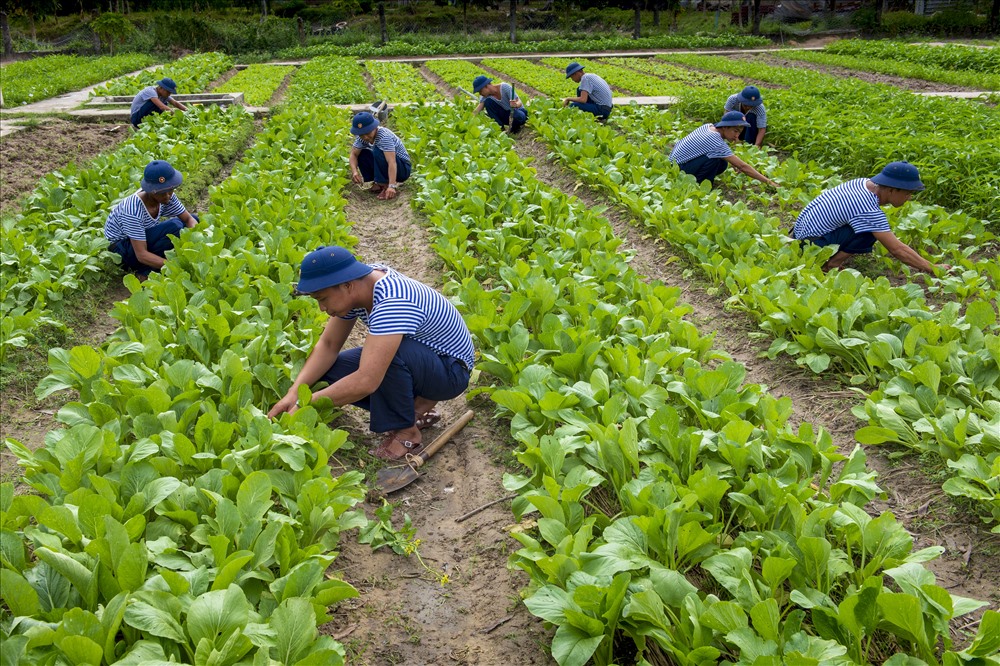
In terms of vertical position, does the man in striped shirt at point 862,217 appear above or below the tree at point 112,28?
below

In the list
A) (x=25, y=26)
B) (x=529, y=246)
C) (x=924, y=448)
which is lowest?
(x=924, y=448)

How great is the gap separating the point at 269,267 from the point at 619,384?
321 cm

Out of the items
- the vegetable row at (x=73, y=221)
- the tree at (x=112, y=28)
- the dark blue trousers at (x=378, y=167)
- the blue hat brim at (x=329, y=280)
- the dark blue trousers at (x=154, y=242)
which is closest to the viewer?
the blue hat brim at (x=329, y=280)

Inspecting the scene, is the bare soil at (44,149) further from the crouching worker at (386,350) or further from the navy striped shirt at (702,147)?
the navy striped shirt at (702,147)

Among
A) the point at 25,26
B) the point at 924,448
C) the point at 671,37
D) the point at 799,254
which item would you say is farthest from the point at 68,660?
the point at 25,26

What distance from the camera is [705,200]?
7.71m

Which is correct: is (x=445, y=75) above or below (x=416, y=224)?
above

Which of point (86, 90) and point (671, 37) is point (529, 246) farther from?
point (671, 37)

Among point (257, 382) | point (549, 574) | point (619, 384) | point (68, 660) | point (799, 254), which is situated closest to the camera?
point (68, 660)

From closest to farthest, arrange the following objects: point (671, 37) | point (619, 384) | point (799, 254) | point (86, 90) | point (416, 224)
A: point (619, 384) → point (799, 254) → point (416, 224) → point (86, 90) → point (671, 37)

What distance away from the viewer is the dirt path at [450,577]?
3074 mm

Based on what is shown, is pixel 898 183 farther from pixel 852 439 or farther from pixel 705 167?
pixel 705 167

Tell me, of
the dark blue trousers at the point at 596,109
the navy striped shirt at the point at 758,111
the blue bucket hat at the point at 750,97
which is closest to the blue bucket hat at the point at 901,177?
the blue bucket hat at the point at 750,97

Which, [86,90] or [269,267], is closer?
[269,267]
